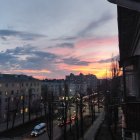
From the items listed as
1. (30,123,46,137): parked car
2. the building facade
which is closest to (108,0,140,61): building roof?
the building facade

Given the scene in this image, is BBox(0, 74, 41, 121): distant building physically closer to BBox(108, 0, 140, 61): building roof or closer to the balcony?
BBox(108, 0, 140, 61): building roof

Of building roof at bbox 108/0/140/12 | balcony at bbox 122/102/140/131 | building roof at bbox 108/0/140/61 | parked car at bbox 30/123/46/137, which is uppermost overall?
building roof at bbox 108/0/140/61


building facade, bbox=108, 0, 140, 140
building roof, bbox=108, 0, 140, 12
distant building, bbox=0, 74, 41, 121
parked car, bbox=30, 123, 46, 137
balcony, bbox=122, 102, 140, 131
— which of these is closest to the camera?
building roof, bbox=108, 0, 140, 12

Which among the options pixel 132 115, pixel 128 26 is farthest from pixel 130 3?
pixel 128 26

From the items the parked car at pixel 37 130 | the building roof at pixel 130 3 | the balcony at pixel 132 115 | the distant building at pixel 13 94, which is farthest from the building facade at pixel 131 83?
the distant building at pixel 13 94

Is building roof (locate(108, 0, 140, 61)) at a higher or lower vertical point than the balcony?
higher

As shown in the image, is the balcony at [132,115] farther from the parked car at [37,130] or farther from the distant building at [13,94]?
the distant building at [13,94]

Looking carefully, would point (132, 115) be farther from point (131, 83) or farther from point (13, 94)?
point (13, 94)

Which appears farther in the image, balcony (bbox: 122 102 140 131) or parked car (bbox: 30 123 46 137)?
parked car (bbox: 30 123 46 137)

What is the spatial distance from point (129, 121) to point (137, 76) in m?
1.98

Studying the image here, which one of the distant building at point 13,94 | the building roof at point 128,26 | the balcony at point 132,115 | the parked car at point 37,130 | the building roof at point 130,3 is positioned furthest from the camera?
the distant building at point 13,94

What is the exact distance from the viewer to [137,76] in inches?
553

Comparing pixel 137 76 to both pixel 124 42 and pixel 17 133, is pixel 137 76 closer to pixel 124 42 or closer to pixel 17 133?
pixel 124 42

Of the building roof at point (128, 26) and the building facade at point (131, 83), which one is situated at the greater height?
the building roof at point (128, 26)
